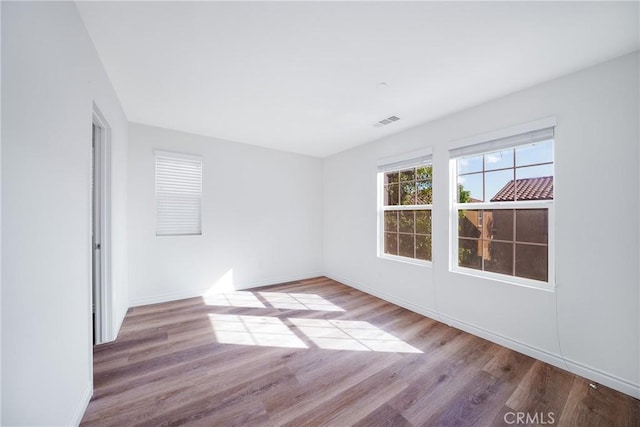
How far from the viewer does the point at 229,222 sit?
408 cm

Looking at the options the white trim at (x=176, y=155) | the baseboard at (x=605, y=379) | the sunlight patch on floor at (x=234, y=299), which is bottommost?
the sunlight patch on floor at (x=234, y=299)

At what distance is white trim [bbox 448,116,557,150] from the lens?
218 cm

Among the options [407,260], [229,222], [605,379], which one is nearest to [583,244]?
[605,379]

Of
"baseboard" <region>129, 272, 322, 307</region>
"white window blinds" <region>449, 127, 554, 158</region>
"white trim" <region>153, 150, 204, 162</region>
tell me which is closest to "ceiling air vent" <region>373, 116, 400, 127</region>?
"white window blinds" <region>449, 127, 554, 158</region>

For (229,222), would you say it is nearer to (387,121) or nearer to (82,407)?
(82,407)

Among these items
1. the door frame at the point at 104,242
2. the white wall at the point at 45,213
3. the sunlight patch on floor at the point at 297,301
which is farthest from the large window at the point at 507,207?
the door frame at the point at 104,242

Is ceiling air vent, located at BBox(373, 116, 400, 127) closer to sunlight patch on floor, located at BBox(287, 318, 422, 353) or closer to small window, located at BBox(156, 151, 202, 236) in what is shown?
sunlight patch on floor, located at BBox(287, 318, 422, 353)

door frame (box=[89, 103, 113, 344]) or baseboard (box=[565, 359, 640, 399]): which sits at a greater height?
door frame (box=[89, 103, 113, 344])

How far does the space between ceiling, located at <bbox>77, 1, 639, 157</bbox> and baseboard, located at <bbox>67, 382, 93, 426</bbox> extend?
8.08ft

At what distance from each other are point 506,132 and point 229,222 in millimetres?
3900

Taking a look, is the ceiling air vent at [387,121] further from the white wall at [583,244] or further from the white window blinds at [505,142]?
the white window blinds at [505,142]

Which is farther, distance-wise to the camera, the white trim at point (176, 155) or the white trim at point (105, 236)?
the white trim at point (176, 155)

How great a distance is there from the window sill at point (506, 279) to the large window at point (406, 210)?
47 centimetres

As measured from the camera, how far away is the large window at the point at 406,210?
329 cm
